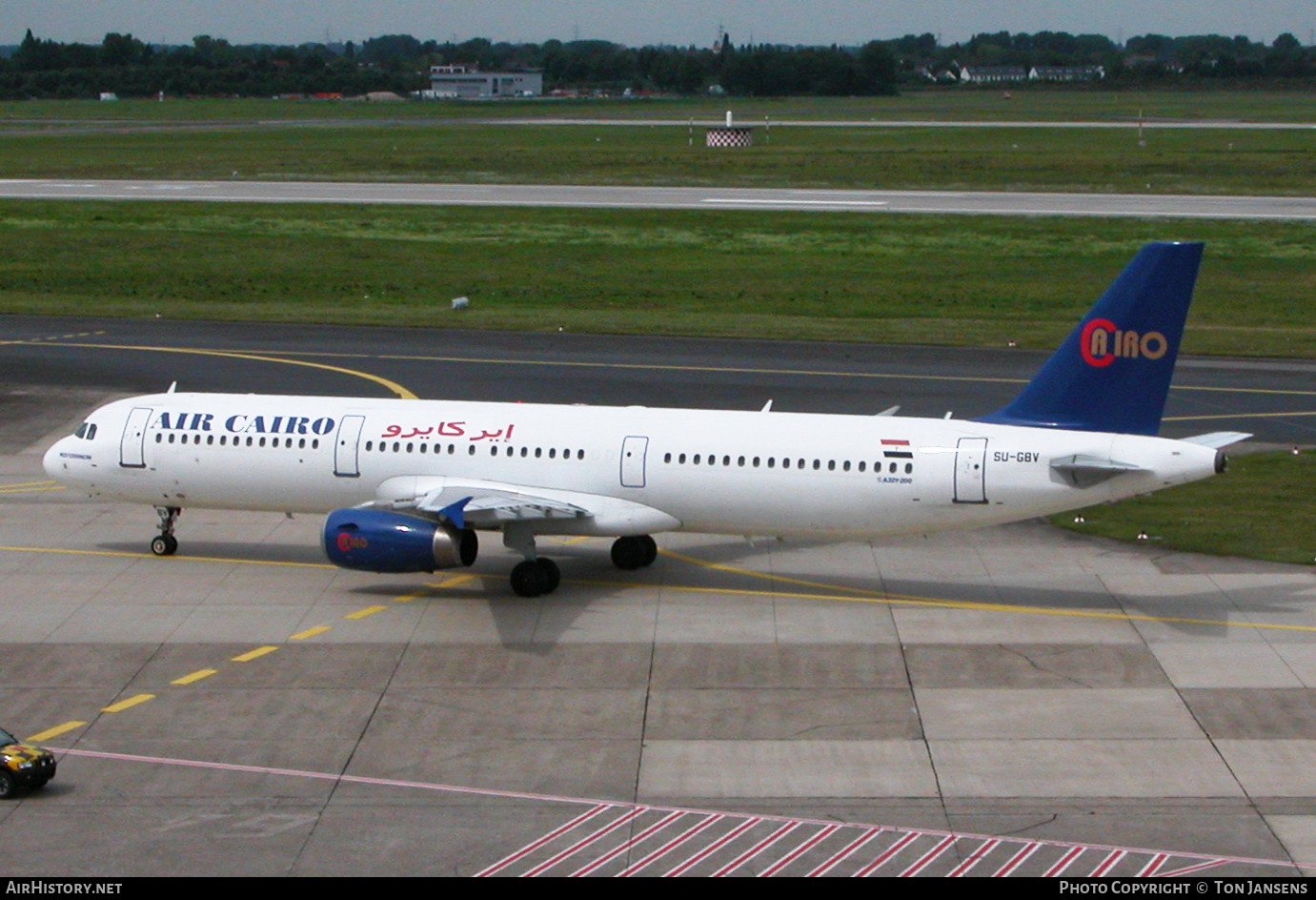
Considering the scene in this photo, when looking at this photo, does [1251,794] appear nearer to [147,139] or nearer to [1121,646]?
[1121,646]

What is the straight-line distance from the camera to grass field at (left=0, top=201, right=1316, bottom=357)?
2776 inches

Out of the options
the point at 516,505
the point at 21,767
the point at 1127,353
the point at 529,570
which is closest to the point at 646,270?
the point at 529,570

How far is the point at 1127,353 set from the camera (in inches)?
1254

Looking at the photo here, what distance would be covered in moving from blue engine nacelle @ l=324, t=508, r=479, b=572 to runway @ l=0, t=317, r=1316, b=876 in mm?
1348

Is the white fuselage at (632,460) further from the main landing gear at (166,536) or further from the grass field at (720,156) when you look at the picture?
the grass field at (720,156)

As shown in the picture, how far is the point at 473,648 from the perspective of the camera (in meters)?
31.3

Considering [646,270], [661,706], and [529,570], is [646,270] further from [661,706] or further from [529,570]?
[661,706]

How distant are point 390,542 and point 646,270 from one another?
52.3 m

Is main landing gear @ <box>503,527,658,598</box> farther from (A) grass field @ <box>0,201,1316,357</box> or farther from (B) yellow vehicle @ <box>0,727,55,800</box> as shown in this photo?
(A) grass field @ <box>0,201,1316,357</box>

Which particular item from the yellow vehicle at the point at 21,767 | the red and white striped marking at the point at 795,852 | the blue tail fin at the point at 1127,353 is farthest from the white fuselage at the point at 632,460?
the yellow vehicle at the point at 21,767

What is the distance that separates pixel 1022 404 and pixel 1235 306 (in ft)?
144

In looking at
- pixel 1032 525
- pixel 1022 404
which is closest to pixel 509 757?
pixel 1022 404

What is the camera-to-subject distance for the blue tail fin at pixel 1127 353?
1235 inches

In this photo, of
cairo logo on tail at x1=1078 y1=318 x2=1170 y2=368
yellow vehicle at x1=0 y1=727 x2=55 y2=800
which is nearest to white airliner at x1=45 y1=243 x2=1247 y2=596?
cairo logo on tail at x1=1078 y1=318 x2=1170 y2=368
